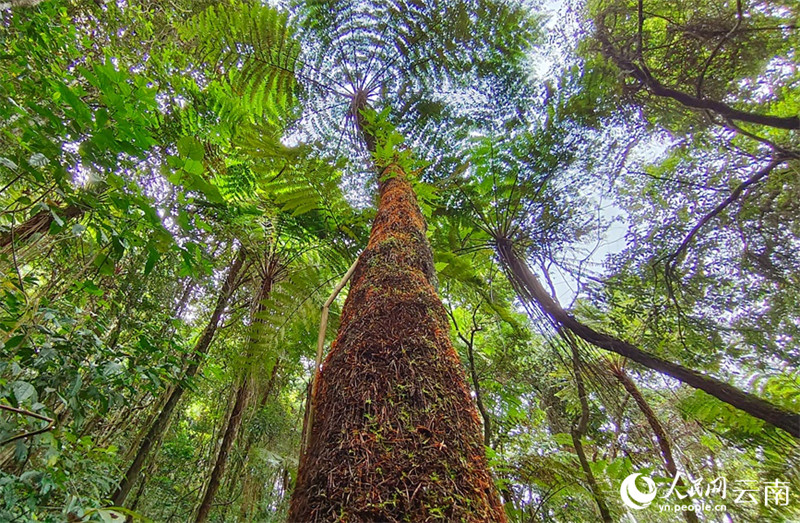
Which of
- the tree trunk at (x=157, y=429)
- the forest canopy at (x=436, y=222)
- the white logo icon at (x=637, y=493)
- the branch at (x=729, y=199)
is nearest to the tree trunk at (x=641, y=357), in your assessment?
the forest canopy at (x=436, y=222)

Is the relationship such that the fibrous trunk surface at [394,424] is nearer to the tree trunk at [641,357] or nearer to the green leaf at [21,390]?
the green leaf at [21,390]

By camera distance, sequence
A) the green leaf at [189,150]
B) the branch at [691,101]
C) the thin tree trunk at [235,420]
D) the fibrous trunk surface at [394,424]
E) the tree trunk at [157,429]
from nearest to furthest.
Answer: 1. the fibrous trunk surface at [394,424]
2. the green leaf at [189,150]
3. the thin tree trunk at [235,420]
4. the tree trunk at [157,429]
5. the branch at [691,101]

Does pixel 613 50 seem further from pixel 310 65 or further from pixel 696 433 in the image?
pixel 696 433

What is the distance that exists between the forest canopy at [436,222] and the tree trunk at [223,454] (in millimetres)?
22

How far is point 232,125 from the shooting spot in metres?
3.01

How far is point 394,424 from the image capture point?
797 mm

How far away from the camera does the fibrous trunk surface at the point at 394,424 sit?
653 millimetres

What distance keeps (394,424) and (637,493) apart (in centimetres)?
273

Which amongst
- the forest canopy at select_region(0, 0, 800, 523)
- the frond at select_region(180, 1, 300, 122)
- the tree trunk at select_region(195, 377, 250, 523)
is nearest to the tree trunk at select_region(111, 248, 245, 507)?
the forest canopy at select_region(0, 0, 800, 523)

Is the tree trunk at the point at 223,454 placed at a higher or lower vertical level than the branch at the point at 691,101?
lower

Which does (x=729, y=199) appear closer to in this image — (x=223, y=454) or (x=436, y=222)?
(x=436, y=222)

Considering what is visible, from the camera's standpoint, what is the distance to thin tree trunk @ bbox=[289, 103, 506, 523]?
0.65 metres

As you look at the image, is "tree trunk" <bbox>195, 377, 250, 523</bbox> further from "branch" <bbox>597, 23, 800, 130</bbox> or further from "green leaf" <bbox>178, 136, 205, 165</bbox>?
"branch" <bbox>597, 23, 800, 130</bbox>

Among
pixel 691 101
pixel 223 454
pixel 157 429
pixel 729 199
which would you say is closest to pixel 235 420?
pixel 223 454
